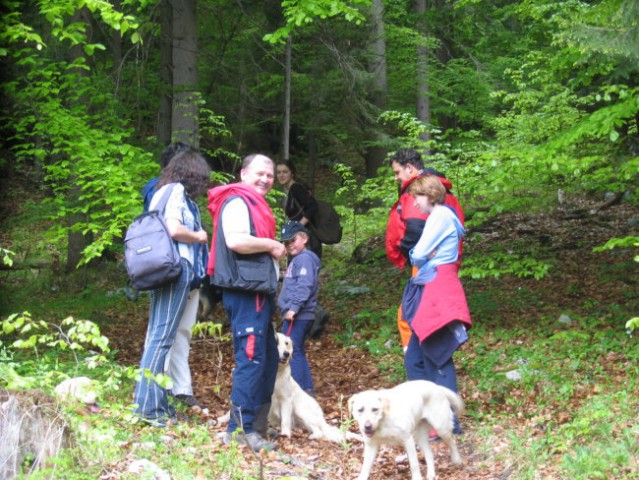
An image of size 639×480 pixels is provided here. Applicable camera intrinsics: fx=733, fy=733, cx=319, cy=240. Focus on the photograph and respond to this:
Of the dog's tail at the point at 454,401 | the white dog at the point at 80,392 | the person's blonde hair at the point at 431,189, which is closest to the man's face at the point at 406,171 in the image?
the person's blonde hair at the point at 431,189

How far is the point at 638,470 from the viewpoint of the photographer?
15.4ft

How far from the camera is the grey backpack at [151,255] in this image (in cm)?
535

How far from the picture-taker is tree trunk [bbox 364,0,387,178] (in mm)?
16125

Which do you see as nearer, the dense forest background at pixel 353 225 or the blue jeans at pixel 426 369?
the dense forest background at pixel 353 225

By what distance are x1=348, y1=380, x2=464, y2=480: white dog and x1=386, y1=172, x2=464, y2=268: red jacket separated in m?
1.47

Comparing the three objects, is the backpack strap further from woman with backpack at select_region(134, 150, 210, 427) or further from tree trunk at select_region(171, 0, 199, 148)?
tree trunk at select_region(171, 0, 199, 148)

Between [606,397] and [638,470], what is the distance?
1559 mm

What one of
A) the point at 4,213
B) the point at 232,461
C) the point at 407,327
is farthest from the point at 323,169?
the point at 232,461

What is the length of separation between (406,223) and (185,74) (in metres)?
4.84

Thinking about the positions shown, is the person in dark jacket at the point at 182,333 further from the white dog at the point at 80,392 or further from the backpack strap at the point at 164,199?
the white dog at the point at 80,392

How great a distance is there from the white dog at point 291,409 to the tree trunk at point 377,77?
33.6 ft

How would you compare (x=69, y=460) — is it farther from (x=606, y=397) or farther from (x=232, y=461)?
(x=606, y=397)

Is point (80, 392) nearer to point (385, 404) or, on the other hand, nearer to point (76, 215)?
point (385, 404)

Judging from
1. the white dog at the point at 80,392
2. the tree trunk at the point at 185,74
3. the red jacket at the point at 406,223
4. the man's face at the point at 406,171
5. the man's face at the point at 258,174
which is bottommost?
the white dog at the point at 80,392
